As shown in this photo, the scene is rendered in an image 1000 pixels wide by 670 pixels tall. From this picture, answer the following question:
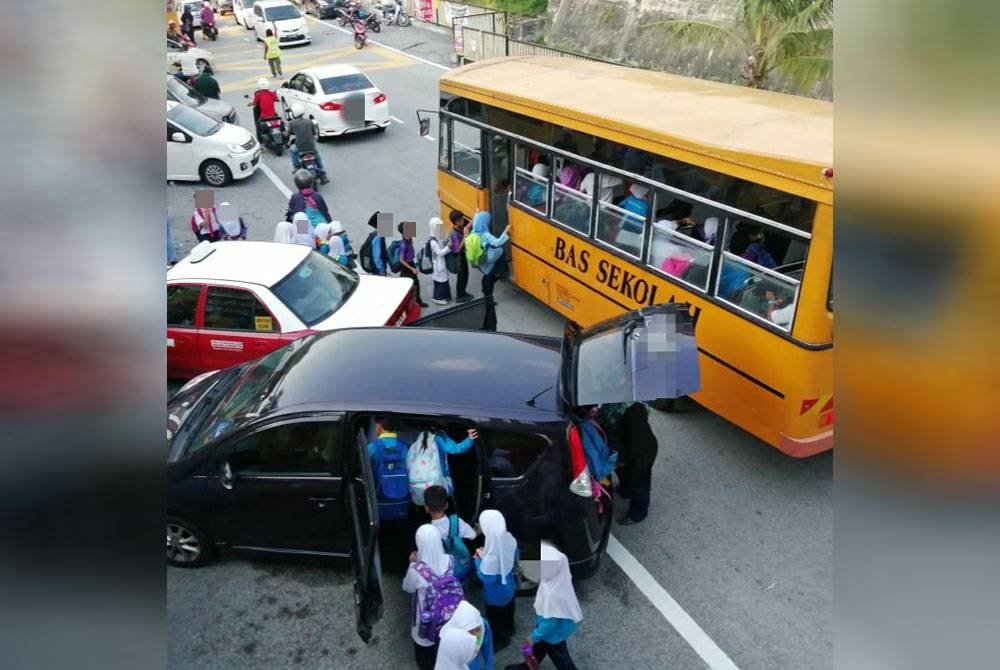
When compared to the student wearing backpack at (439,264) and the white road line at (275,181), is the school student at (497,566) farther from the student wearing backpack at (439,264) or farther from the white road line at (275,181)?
the white road line at (275,181)

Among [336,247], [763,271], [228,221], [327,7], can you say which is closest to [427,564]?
[763,271]

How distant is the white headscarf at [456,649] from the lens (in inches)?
161

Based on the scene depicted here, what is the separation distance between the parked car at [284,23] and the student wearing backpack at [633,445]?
88.9ft

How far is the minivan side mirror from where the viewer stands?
5336 millimetres

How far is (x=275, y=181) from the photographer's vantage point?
15.4 meters

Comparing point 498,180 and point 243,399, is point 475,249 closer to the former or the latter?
point 498,180

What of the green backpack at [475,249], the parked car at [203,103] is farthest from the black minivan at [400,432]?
the parked car at [203,103]

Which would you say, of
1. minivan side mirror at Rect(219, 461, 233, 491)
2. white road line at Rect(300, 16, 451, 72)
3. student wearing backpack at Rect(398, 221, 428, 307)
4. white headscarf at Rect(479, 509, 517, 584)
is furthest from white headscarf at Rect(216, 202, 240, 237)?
white road line at Rect(300, 16, 451, 72)

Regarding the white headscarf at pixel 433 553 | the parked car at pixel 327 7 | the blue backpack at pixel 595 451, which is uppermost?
the parked car at pixel 327 7

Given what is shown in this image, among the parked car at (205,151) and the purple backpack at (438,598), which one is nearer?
the purple backpack at (438,598)
